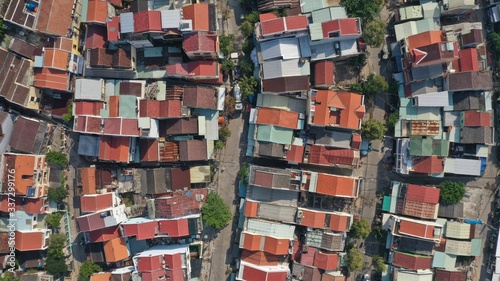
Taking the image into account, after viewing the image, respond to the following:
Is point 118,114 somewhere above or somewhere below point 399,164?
above

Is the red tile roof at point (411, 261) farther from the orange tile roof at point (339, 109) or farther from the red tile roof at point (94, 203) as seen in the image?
the red tile roof at point (94, 203)

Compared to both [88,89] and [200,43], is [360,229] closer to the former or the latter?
[200,43]

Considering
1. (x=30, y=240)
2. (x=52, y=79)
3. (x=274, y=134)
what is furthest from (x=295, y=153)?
(x=30, y=240)

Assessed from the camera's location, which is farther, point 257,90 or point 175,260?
point 257,90

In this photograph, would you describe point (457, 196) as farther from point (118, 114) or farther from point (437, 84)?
point (118, 114)

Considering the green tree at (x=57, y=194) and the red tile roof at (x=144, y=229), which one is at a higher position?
the green tree at (x=57, y=194)

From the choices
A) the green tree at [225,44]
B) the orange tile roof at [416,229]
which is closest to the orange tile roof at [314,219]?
the orange tile roof at [416,229]

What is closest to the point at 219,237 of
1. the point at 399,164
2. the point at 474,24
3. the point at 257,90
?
the point at 257,90
